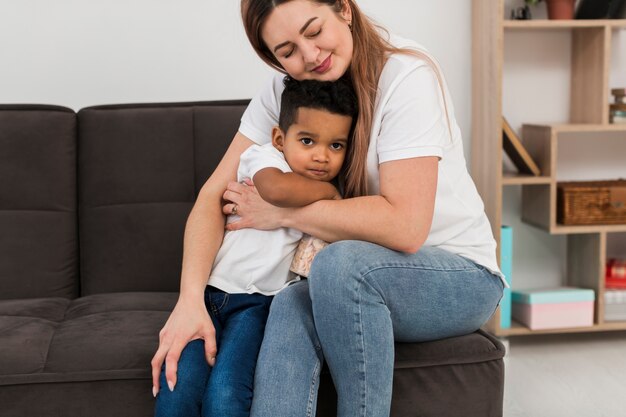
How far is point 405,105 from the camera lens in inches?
61.1

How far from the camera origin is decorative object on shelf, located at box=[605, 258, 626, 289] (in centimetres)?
291

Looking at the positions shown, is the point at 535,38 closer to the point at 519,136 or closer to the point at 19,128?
the point at 519,136

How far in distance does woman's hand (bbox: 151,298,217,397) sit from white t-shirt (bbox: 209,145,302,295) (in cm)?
12

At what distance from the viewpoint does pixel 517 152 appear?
279 centimetres

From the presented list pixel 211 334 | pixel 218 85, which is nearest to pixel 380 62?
pixel 211 334

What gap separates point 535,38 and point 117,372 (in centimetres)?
211

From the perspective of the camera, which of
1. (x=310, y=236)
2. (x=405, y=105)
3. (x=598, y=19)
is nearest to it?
(x=405, y=105)

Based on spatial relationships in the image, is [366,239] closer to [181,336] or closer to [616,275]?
[181,336]

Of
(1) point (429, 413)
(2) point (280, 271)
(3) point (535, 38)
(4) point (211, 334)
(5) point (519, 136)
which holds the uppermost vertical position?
(3) point (535, 38)

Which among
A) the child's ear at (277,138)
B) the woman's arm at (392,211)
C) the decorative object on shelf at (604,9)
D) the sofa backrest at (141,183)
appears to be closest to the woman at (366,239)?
the woman's arm at (392,211)

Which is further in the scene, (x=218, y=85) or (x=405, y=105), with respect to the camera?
(x=218, y=85)

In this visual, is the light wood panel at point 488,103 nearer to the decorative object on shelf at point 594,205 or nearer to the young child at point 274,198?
the decorative object on shelf at point 594,205

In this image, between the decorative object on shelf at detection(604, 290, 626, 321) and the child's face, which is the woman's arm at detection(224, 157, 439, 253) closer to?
the child's face

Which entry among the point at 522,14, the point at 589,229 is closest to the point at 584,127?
the point at 589,229
